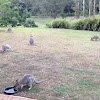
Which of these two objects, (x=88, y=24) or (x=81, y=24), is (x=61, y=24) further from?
(x=88, y=24)

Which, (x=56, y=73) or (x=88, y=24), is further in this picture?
(x=88, y=24)

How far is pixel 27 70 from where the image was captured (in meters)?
5.10

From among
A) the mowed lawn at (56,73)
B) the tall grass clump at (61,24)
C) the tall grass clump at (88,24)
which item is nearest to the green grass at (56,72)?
the mowed lawn at (56,73)

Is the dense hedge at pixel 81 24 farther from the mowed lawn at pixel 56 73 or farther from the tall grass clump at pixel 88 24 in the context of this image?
the mowed lawn at pixel 56 73

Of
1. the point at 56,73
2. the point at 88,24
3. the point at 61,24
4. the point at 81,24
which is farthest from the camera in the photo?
the point at 61,24

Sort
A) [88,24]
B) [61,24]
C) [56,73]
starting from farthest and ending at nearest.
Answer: [61,24]
[88,24]
[56,73]

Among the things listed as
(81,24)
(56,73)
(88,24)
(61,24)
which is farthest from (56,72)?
(61,24)

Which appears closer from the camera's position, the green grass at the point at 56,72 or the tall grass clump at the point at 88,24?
the green grass at the point at 56,72

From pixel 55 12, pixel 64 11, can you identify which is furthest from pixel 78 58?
pixel 64 11

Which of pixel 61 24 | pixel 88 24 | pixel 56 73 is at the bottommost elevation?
pixel 56 73

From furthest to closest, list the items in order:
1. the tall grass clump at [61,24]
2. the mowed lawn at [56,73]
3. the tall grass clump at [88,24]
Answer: the tall grass clump at [61,24]
the tall grass clump at [88,24]
the mowed lawn at [56,73]

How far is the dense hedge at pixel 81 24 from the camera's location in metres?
17.2

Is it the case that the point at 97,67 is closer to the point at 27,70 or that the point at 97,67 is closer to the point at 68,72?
the point at 68,72

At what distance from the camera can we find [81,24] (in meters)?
18.3
